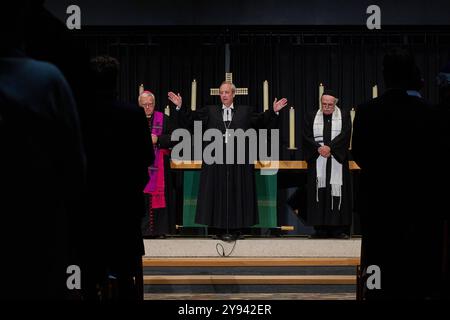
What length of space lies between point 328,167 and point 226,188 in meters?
1.24

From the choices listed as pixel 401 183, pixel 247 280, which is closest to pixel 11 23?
pixel 401 183

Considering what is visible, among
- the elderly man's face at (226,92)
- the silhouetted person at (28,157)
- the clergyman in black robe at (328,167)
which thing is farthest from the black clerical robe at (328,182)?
the silhouetted person at (28,157)

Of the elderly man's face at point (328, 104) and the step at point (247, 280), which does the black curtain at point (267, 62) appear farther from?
the step at point (247, 280)

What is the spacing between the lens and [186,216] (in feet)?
28.0

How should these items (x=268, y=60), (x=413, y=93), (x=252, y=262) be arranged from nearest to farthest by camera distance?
1. (x=413, y=93)
2. (x=252, y=262)
3. (x=268, y=60)

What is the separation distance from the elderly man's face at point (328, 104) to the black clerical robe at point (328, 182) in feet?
0.28

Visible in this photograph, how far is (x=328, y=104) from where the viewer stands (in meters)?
8.45

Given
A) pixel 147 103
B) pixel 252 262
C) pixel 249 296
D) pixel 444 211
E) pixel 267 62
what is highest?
pixel 267 62

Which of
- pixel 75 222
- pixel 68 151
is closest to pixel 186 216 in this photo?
pixel 75 222

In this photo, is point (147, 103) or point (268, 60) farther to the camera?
point (268, 60)

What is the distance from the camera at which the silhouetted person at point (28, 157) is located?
1.89m

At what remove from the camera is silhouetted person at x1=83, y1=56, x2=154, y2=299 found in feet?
10.8

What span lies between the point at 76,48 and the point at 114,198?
3.49ft

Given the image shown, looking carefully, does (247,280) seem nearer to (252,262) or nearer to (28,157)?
(252,262)
